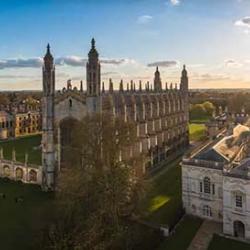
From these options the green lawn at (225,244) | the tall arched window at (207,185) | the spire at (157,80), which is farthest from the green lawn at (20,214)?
the spire at (157,80)

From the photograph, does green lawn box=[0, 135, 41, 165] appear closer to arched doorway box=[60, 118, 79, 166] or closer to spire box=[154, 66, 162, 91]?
arched doorway box=[60, 118, 79, 166]

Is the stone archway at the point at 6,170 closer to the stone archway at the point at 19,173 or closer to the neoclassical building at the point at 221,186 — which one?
the stone archway at the point at 19,173

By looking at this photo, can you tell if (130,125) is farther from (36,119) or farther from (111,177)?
(36,119)

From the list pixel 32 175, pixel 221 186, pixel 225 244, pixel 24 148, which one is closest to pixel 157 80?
pixel 24 148

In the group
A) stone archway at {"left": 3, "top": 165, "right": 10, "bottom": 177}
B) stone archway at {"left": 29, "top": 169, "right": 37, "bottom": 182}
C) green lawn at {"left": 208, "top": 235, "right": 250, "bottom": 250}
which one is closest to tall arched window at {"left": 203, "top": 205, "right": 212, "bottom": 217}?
green lawn at {"left": 208, "top": 235, "right": 250, "bottom": 250}

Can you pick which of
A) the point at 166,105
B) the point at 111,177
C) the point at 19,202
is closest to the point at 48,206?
the point at 19,202
